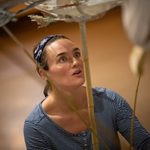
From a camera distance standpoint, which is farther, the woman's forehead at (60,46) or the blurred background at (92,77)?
the blurred background at (92,77)

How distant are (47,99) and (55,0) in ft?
2.21

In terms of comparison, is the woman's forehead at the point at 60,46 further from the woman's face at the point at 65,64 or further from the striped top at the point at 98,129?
the striped top at the point at 98,129

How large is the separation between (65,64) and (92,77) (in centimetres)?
116

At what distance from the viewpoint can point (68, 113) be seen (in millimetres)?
1193

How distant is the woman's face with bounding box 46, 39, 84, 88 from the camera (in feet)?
3.36

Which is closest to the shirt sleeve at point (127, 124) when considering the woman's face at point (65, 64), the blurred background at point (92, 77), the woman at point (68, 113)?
the woman at point (68, 113)

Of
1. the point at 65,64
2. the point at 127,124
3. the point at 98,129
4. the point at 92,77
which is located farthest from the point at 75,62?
the point at 92,77

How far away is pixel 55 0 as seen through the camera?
61 cm

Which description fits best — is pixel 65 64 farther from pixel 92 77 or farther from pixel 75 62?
pixel 92 77

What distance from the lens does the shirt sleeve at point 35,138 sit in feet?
3.72

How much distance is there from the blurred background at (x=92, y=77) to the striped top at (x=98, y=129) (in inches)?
19.1

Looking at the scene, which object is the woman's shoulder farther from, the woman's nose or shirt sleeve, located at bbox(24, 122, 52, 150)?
the woman's nose

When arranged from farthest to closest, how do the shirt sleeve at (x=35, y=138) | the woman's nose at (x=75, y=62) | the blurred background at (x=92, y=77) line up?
the blurred background at (x=92, y=77) < the shirt sleeve at (x=35, y=138) < the woman's nose at (x=75, y=62)

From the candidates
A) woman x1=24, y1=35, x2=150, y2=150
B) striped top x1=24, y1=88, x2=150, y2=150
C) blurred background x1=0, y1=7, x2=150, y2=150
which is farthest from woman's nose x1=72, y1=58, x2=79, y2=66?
blurred background x1=0, y1=7, x2=150, y2=150
